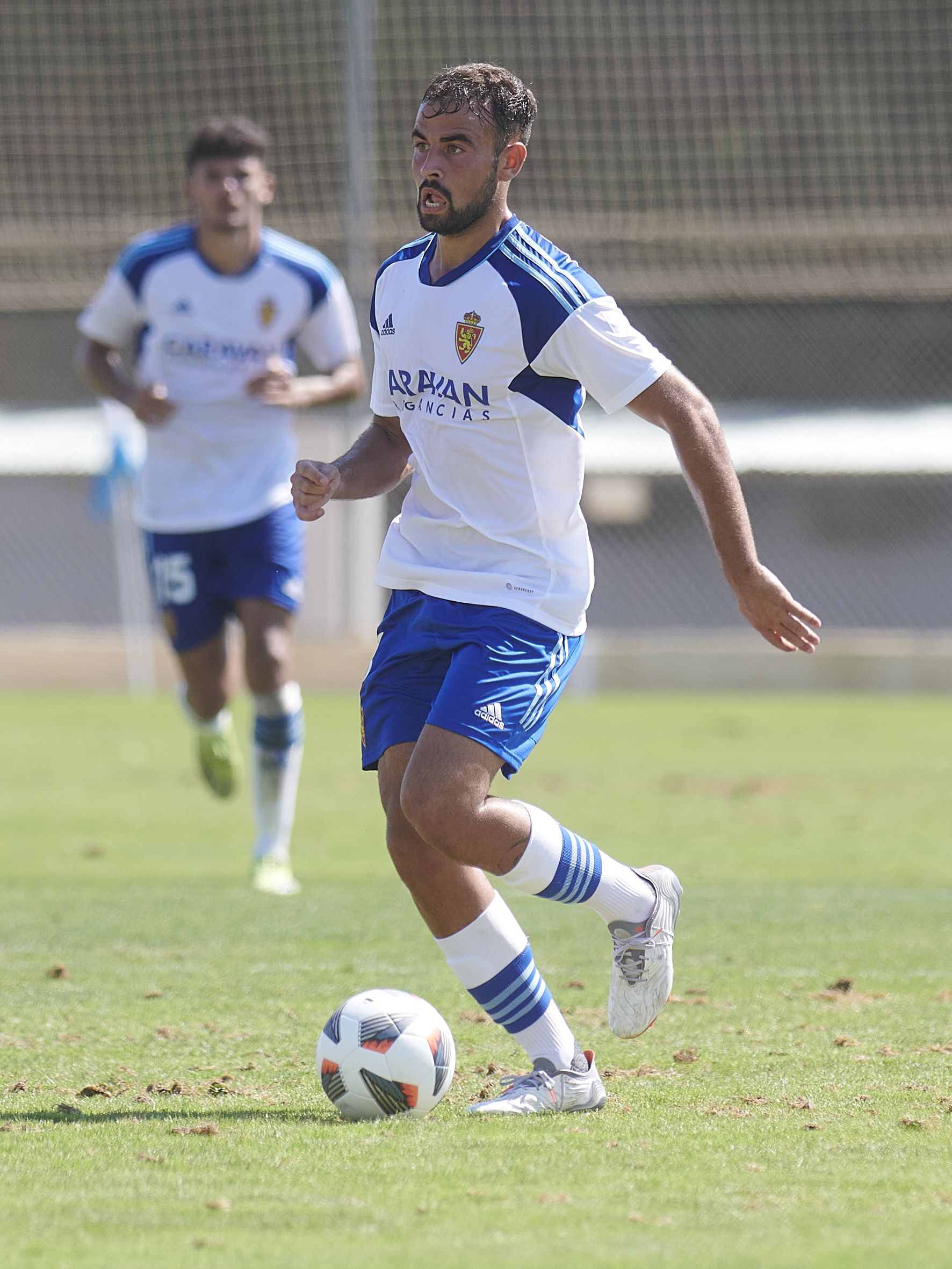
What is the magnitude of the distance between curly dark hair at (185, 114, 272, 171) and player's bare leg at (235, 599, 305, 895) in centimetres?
175

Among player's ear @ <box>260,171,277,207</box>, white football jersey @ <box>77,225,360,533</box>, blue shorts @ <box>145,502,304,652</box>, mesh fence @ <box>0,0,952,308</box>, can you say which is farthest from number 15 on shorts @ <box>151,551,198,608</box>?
mesh fence @ <box>0,0,952,308</box>

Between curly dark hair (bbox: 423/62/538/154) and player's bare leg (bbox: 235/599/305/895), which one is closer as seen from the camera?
curly dark hair (bbox: 423/62/538/154)

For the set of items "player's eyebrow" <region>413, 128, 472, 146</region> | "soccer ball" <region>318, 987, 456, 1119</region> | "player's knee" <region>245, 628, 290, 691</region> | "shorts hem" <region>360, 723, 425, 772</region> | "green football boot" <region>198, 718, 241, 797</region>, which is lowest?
"green football boot" <region>198, 718, 241, 797</region>

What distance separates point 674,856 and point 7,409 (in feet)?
56.8

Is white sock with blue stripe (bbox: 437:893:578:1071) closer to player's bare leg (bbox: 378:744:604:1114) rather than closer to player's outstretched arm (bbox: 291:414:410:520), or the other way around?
player's bare leg (bbox: 378:744:604:1114)

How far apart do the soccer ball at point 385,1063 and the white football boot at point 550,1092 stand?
0.36ft

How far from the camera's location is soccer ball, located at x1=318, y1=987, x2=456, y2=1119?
3.49 m

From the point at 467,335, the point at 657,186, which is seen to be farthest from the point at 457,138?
the point at 657,186

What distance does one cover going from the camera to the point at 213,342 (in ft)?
23.4

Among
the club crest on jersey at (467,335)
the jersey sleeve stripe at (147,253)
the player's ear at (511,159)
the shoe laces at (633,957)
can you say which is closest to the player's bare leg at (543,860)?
the shoe laces at (633,957)

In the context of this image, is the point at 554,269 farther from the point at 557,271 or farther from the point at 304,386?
the point at 304,386

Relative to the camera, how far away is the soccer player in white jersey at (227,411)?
6.82 meters

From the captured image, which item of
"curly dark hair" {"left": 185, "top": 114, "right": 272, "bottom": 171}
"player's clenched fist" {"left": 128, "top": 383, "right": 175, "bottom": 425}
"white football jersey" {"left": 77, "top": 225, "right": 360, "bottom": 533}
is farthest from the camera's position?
"white football jersey" {"left": 77, "top": 225, "right": 360, "bottom": 533}

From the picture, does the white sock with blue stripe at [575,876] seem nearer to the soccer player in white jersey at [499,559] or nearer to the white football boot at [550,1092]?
the soccer player in white jersey at [499,559]
